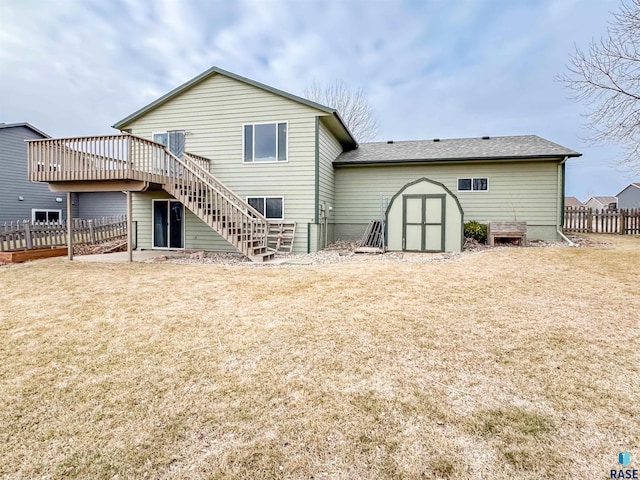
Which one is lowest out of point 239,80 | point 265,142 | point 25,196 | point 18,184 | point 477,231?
point 477,231

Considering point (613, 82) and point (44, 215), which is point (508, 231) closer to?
point (613, 82)

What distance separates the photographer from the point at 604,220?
51.6 ft

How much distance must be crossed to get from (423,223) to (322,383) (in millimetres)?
8530

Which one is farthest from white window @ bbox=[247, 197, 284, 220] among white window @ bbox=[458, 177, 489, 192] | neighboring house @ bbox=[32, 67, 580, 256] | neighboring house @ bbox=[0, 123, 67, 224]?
neighboring house @ bbox=[0, 123, 67, 224]

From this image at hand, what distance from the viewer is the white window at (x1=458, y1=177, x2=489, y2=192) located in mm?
12609

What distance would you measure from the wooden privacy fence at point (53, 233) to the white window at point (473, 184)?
15561 mm

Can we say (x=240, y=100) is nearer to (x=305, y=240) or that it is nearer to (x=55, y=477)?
(x=305, y=240)

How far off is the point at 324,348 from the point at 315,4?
14291 millimetres

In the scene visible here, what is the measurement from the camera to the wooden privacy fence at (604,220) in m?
14.8

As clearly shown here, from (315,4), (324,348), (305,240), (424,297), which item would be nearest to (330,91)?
(315,4)

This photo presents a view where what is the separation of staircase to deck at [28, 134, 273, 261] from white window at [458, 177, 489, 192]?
8159 millimetres

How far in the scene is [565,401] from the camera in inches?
93.9

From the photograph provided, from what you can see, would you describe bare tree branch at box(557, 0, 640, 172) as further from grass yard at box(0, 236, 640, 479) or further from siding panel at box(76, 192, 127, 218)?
siding panel at box(76, 192, 127, 218)

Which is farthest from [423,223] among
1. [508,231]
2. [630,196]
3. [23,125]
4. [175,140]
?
[630,196]
